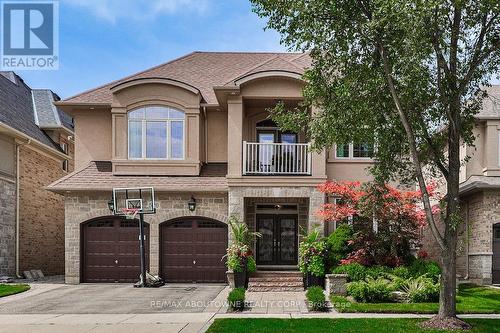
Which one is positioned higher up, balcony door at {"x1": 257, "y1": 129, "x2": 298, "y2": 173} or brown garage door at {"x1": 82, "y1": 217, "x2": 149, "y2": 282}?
balcony door at {"x1": 257, "y1": 129, "x2": 298, "y2": 173}

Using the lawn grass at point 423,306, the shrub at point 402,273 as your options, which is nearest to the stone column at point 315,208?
the shrub at point 402,273

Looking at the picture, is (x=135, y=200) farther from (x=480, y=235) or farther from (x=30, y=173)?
(x=480, y=235)

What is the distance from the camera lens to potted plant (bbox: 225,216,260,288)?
1490cm

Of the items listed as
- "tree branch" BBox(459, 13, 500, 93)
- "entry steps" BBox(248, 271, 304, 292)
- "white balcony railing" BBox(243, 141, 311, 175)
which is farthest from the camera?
"white balcony railing" BBox(243, 141, 311, 175)

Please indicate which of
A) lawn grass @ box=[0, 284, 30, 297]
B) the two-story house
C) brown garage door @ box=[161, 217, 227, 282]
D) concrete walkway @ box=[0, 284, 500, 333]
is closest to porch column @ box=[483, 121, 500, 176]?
the two-story house

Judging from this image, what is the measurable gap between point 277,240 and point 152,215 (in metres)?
4.88

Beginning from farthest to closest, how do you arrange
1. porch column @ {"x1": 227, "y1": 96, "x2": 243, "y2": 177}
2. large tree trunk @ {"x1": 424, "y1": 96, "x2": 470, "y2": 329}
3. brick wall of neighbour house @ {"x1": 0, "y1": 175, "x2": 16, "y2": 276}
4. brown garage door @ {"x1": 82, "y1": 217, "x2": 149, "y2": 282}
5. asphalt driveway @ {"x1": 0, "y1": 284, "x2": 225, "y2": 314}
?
brick wall of neighbour house @ {"x1": 0, "y1": 175, "x2": 16, "y2": 276}, brown garage door @ {"x1": 82, "y1": 217, "x2": 149, "y2": 282}, porch column @ {"x1": 227, "y1": 96, "x2": 243, "y2": 177}, asphalt driveway @ {"x1": 0, "y1": 284, "x2": 225, "y2": 314}, large tree trunk @ {"x1": 424, "y1": 96, "x2": 470, "y2": 329}

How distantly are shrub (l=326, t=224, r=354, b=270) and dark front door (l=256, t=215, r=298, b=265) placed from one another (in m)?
2.67

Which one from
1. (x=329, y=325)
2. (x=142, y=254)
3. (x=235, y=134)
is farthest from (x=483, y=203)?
(x=142, y=254)

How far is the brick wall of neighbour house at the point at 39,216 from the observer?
65.5 feet

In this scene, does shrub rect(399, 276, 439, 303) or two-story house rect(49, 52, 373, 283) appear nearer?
shrub rect(399, 276, 439, 303)

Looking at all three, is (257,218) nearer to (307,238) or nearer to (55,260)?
(307,238)

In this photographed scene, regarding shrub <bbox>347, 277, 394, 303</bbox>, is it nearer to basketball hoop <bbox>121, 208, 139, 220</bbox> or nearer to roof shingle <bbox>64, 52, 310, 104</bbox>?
basketball hoop <bbox>121, 208, 139, 220</bbox>

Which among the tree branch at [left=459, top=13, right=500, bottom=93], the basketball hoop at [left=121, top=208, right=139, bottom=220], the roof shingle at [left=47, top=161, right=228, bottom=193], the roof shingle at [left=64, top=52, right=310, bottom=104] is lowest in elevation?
the basketball hoop at [left=121, top=208, right=139, bottom=220]
